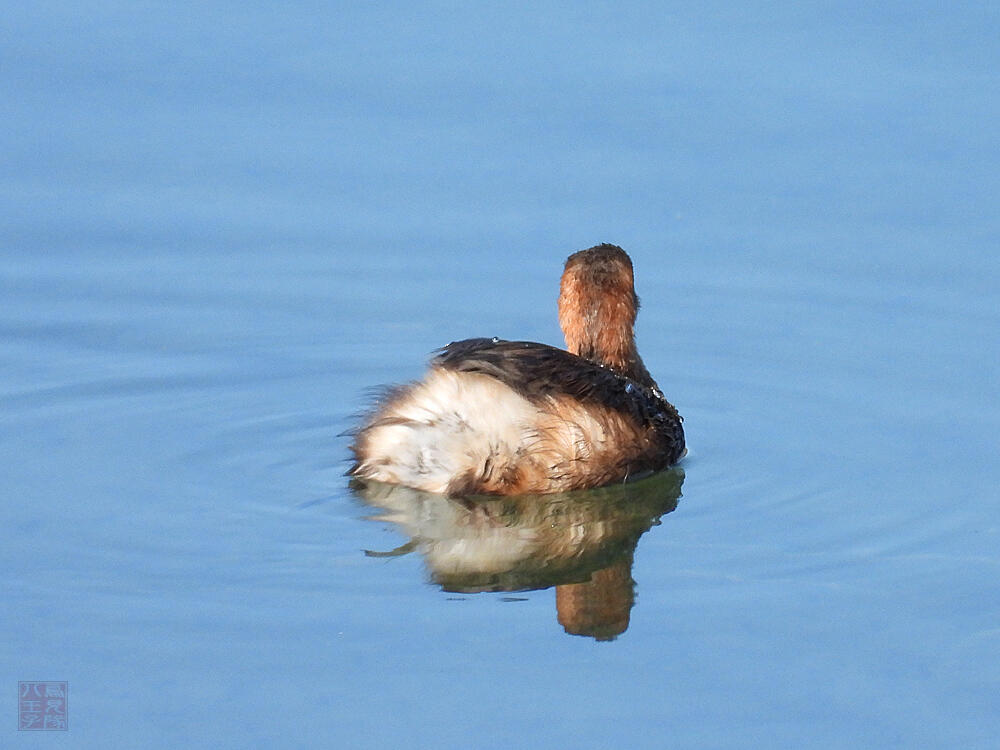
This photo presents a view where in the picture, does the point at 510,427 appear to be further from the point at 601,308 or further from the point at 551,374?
the point at 601,308

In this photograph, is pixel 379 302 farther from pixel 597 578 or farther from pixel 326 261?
pixel 597 578

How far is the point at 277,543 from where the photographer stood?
24.6ft

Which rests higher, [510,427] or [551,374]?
[551,374]

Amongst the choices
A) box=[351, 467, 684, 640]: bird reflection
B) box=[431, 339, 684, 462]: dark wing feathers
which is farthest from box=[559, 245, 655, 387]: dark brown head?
box=[351, 467, 684, 640]: bird reflection

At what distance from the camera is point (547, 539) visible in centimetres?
782

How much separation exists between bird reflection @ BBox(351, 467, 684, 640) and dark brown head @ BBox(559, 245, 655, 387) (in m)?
0.72

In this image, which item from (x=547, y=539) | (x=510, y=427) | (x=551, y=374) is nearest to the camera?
(x=547, y=539)

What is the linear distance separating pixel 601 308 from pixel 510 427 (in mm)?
1187

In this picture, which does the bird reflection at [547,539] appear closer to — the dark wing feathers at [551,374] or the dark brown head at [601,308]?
the dark wing feathers at [551,374]

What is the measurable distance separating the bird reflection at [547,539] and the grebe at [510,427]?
72 mm

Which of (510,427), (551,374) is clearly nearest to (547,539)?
(510,427)

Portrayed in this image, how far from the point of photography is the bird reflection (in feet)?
23.5

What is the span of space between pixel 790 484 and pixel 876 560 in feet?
2.80

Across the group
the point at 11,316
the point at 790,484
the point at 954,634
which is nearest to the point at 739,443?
the point at 790,484
